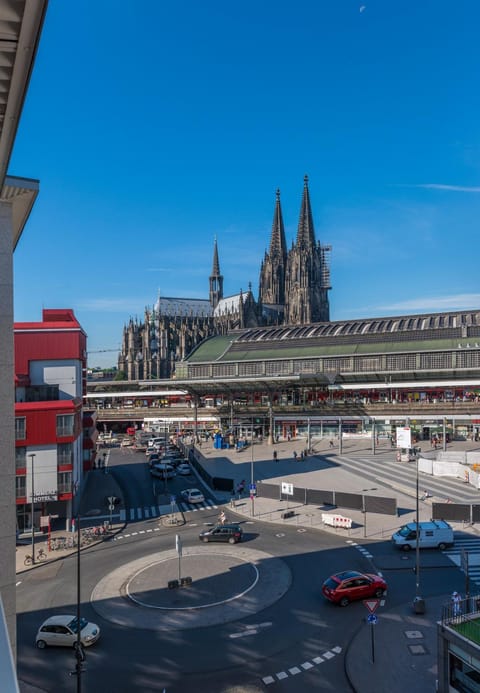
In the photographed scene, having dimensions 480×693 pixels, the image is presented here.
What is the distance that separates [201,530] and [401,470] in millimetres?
21723

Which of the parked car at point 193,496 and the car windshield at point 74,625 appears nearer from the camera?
the car windshield at point 74,625

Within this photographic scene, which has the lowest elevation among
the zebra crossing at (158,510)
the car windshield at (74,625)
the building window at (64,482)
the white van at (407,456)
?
the zebra crossing at (158,510)

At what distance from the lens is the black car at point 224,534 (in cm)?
2808

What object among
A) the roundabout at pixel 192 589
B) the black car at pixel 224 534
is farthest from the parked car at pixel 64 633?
the black car at pixel 224 534

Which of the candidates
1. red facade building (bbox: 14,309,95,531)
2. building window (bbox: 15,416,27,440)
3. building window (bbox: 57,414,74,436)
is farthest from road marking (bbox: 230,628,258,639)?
building window (bbox: 15,416,27,440)

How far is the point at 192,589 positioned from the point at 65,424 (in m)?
15.6

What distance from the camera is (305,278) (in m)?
136

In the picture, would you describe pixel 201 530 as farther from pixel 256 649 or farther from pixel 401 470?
pixel 401 470

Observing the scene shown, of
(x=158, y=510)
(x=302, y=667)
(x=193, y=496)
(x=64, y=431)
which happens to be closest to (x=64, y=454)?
(x=64, y=431)

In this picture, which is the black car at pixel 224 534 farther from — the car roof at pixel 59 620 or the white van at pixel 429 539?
the car roof at pixel 59 620

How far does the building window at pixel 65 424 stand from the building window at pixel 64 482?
255 cm

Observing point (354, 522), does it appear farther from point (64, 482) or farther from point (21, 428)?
point (21, 428)

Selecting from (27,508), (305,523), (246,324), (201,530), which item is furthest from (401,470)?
(246,324)

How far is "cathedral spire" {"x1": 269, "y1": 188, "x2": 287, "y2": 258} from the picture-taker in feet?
507
